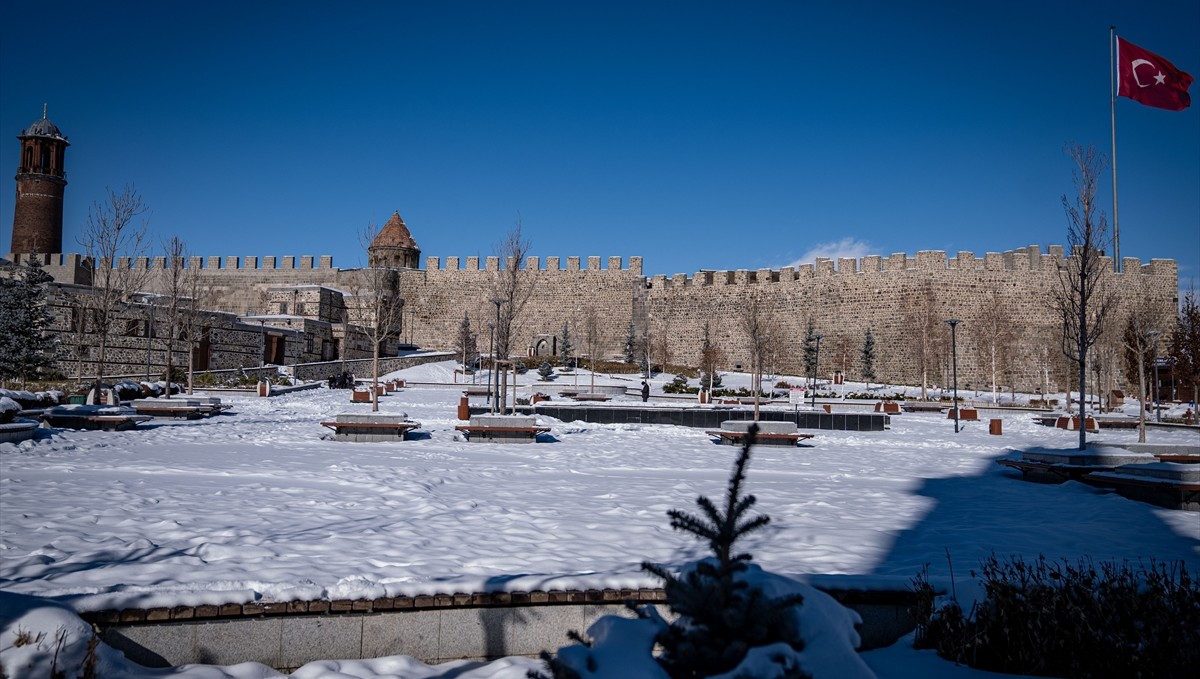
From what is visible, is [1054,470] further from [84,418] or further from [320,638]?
[84,418]

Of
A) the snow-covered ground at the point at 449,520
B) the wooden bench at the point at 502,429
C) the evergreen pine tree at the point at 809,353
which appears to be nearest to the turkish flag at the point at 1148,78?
the snow-covered ground at the point at 449,520

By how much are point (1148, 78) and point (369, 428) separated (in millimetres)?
20139

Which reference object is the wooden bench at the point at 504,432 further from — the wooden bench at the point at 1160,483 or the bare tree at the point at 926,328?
the bare tree at the point at 926,328

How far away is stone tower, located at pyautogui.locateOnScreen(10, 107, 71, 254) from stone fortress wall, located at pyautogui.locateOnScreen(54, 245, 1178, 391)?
15.6 ft

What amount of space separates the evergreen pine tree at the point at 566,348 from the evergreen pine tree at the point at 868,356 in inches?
527

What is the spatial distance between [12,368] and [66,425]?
10.7 meters

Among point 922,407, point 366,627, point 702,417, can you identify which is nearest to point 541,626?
point 366,627

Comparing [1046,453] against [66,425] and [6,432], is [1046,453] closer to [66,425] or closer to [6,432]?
[6,432]

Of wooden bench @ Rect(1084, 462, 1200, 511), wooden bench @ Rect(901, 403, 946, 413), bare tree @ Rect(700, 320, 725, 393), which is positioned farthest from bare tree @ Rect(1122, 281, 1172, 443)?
wooden bench @ Rect(1084, 462, 1200, 511)

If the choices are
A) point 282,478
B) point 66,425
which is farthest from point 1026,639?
point 66,425

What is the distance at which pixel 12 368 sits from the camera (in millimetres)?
20125

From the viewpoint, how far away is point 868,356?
115 ft

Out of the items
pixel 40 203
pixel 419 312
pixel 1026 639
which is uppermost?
pixel 40 203

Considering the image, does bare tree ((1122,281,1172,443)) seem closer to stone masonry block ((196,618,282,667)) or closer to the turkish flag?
the turkish flag
